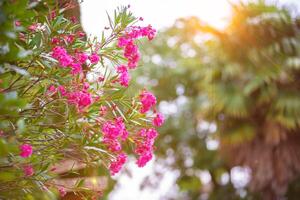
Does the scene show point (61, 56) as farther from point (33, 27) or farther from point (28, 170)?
point (28, 170)

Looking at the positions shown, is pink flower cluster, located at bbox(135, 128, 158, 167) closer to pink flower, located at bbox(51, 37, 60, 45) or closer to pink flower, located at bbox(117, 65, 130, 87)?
pink flower, located at bbox(117, 65, 130, 87)

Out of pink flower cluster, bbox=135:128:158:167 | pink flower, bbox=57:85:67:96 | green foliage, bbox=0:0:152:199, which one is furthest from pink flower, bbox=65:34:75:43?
pink flower cluster, bbox=135:128:158:167

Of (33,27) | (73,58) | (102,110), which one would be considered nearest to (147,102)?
(102,110)

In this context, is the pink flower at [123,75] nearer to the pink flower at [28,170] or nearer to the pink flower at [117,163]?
the pink flower at [117,163]

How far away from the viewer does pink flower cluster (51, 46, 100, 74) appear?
2.05 meters

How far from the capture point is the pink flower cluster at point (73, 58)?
205cm

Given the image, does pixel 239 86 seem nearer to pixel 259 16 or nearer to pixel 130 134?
pixel 259 16

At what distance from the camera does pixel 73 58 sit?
7.23 ft

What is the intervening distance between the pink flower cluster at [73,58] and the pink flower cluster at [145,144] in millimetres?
414

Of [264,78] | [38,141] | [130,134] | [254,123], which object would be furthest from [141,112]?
[254,123]

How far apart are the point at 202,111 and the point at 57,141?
656cm

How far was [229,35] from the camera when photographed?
7.96m

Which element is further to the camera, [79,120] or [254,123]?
[254,123]

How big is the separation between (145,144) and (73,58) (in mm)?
530
